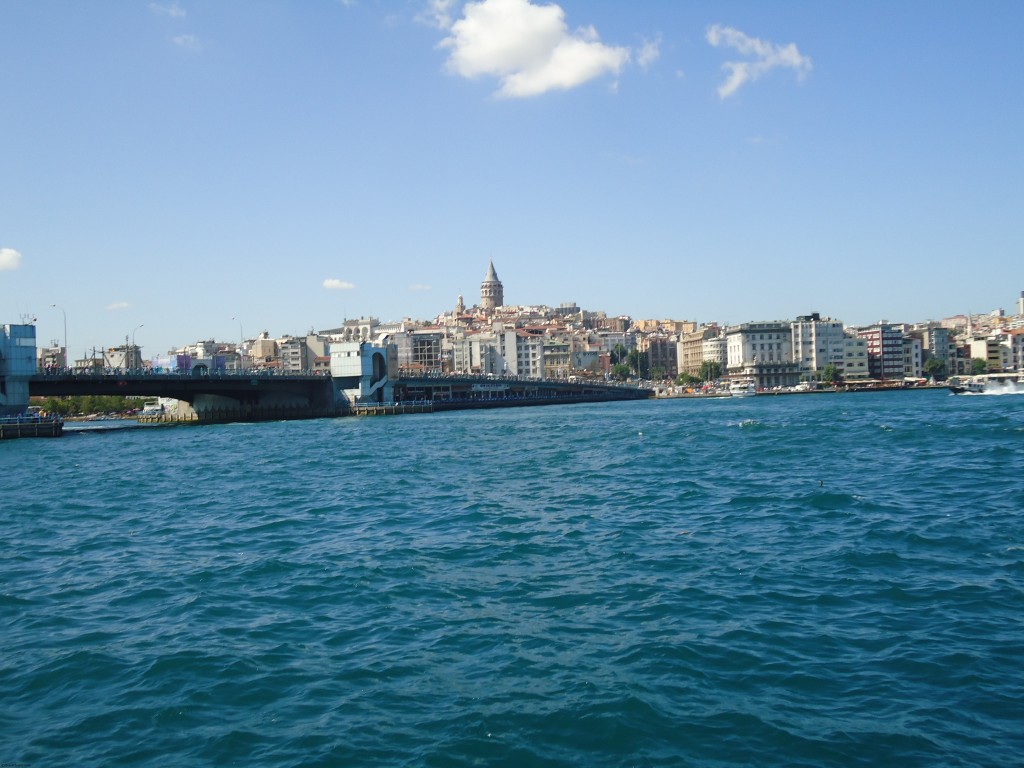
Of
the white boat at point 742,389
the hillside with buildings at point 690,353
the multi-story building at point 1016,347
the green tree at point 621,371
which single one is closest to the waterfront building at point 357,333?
the hillside with buildings at point 690,353

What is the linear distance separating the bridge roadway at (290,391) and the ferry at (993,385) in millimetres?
53354

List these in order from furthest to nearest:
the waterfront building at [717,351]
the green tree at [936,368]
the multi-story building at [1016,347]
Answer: the waterfront building at [717,351]
the green tree at [936,368]
the multi-story building at [1016,347]

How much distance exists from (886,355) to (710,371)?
29.1m

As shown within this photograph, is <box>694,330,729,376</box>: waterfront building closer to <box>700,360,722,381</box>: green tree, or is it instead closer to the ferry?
<box>700,360,722,381</box>: green tree

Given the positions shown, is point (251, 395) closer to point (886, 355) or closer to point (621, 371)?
point (621, 371)

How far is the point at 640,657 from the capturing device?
9.25 m

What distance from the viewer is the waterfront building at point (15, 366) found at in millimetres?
63312

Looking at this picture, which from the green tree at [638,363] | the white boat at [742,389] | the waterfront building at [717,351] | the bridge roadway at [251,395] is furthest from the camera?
the green tree at [638,363]

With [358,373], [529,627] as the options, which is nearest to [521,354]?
[358,373]

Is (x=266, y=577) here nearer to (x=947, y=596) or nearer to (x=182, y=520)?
(x=182, y=520)

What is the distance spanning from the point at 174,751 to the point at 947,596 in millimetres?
9399

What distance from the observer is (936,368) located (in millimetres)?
144375

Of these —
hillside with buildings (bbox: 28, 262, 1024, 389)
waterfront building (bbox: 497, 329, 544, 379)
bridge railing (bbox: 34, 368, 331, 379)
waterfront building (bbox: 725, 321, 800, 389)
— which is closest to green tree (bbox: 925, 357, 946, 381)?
hillside with buildings (bbox: 28, 262, 1024, 389)

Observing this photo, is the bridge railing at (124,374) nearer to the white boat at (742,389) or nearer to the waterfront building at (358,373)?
the waterfront building at (358,373)
